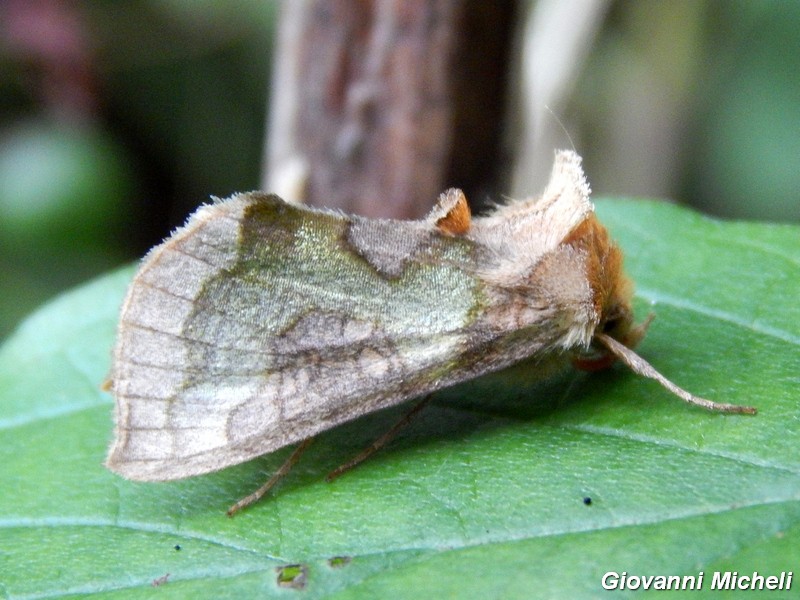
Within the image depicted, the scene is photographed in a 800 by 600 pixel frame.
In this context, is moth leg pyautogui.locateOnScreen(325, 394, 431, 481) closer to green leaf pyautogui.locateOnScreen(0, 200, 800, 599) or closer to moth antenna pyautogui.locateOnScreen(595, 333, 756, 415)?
green leaf pyautogui.locateOnScreen(0, 200, 800, 599)

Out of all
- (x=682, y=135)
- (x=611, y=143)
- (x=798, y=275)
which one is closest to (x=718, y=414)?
(x=798, y=275)

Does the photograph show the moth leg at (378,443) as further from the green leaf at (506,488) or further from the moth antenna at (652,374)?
the moth antenna at (652,374)

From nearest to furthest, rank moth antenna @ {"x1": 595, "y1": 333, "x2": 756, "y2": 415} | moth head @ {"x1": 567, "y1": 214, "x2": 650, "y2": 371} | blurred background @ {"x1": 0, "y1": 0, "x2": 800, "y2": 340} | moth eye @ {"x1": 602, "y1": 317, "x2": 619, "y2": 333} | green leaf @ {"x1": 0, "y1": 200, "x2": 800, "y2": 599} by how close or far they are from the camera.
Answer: green leaf @ {"x1": 0, "y1": 200, "x2": 800, "y2": 599} → moth antenna @ {"x1": 595, "y1": 333, "x2": 756, "y2": 415} → moth head @ {"x1": 567, "y1": 214, "x2": 650, "y2": 371} → moth eye @ {"x1": 602, "y1": 317, "x2": 619, "y2": 333} → blurred background @ {"x1": 0, "y1": 0, "x2": 800, "y2": 340}

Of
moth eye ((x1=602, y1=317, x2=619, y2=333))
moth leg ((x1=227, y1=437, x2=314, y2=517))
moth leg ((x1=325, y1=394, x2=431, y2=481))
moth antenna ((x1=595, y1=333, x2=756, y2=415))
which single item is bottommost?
moth leg ((x1=227, y1=437, x2=314, y2=517))

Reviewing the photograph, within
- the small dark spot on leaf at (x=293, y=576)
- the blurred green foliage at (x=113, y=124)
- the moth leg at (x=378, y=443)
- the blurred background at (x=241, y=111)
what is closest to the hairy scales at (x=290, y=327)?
the moth leg at (x=378, y=443)

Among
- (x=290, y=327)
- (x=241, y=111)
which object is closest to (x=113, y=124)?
(x=241, y=111)

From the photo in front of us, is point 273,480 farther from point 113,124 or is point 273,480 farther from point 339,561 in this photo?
point 113,124

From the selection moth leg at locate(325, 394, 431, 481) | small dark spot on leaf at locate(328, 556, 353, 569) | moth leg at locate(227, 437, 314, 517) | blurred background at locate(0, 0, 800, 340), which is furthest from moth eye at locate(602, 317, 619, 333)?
blurred background at locate(0, 0, 800, 340)
